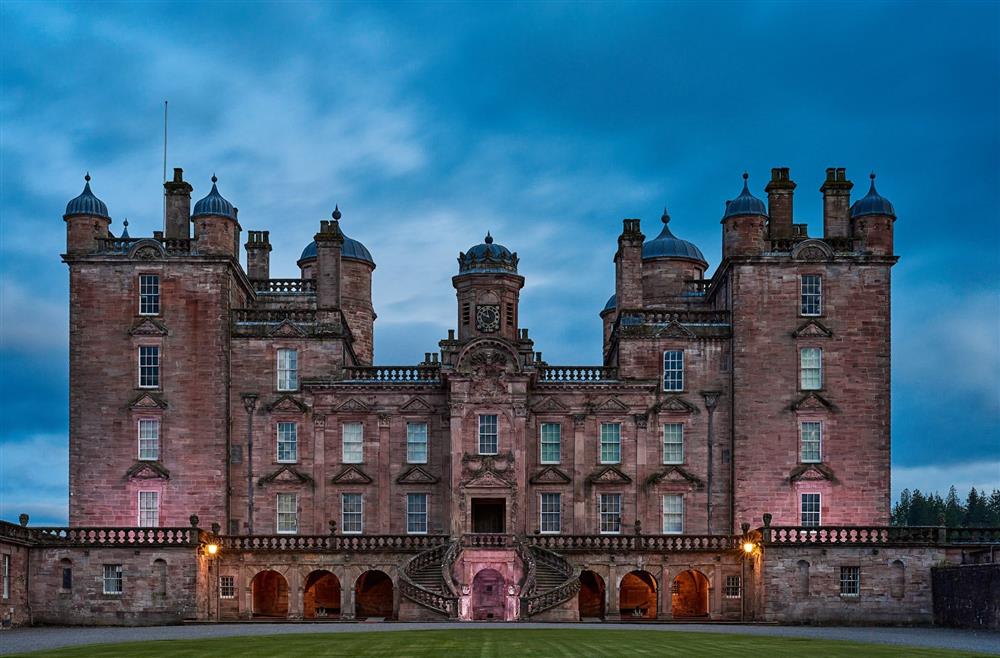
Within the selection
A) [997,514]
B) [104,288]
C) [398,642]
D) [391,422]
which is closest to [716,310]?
[391,422]

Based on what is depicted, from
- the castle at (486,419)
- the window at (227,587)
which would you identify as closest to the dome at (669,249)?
the castle at (486,419)

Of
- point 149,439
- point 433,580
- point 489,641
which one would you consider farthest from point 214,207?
point 489,641

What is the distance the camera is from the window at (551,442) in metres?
70.4

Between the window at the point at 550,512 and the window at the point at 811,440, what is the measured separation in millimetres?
11970

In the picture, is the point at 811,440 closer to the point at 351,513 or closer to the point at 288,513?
the point at 351,513

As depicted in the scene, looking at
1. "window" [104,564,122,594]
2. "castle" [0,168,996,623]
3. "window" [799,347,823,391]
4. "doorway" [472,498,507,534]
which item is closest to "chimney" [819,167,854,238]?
"castle" [0,168,996,623]

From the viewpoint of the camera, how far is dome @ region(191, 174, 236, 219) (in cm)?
6969

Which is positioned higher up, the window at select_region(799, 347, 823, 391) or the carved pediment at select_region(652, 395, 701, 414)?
the window at select_region(799, 347, 823, 391)

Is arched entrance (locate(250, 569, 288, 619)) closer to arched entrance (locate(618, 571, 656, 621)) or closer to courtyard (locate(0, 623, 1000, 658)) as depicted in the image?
courtyard (locate(0, 623, 1000, 658))

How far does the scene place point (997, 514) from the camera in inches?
5118

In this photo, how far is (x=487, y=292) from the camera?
232ft

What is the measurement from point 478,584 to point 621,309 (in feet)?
50.8

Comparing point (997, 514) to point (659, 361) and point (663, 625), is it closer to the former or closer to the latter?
point (659, 361)

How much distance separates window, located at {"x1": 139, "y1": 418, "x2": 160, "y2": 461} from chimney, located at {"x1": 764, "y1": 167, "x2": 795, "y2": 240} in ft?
102
